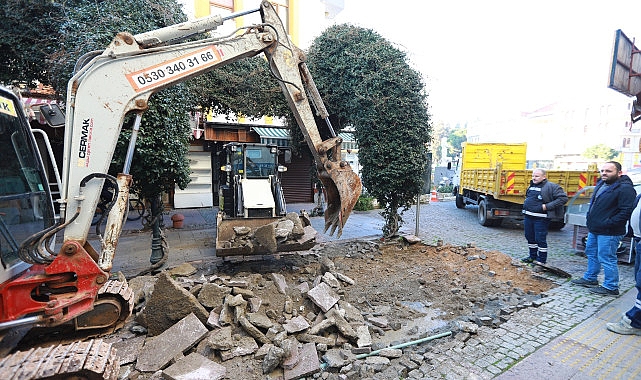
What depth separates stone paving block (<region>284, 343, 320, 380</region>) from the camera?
112 inches

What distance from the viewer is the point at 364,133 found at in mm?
7223

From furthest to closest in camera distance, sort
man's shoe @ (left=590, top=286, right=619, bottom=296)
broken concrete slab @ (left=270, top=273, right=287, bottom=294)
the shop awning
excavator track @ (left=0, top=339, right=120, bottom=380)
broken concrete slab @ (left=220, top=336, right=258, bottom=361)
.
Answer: the shop awning → man's shoe @ (left=590, top=286, right=619, bottom=296) → broken concrete slab @ (left=270, top=273, right=287, bottom=294) → broken concrete slab @ (left=220, top=336, right=258, bottom=361) → excavator track @ (left=0, top=339, right=120, bottom=380)

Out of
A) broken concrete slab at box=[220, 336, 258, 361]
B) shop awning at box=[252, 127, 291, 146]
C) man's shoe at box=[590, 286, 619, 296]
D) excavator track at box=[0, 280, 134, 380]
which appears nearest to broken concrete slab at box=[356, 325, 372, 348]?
broken concrete slab at box=[220, 336, 258, 361]

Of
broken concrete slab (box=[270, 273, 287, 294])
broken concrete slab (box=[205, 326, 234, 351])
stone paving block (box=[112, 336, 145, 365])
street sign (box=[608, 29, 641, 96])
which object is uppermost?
street sign (box=[608, 29, 641, 96])

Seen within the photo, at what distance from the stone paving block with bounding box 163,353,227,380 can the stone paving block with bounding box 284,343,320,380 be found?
2.01ft

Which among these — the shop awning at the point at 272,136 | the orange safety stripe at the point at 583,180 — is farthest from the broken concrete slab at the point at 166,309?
the orange safety stripe at the point at 583,180

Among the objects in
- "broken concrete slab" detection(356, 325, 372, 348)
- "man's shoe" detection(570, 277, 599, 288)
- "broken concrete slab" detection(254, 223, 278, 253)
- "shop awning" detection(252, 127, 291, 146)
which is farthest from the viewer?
"shop awning" detection(252, 127, 291, 146)

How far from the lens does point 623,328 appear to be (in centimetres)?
357

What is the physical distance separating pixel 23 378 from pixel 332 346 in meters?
2.44

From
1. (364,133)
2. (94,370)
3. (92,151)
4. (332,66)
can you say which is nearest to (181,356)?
(94,370)

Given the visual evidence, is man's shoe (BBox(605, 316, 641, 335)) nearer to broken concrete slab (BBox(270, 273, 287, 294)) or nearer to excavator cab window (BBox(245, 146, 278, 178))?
broken concrete slab (BBox(270, 273, 287, 294))

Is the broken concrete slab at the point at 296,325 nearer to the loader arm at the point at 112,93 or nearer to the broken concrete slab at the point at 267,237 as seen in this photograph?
the broken concrete slab at the point at 267,237

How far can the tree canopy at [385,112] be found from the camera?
695 centimetres

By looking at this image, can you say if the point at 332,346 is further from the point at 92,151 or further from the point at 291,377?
the point at 92,151
